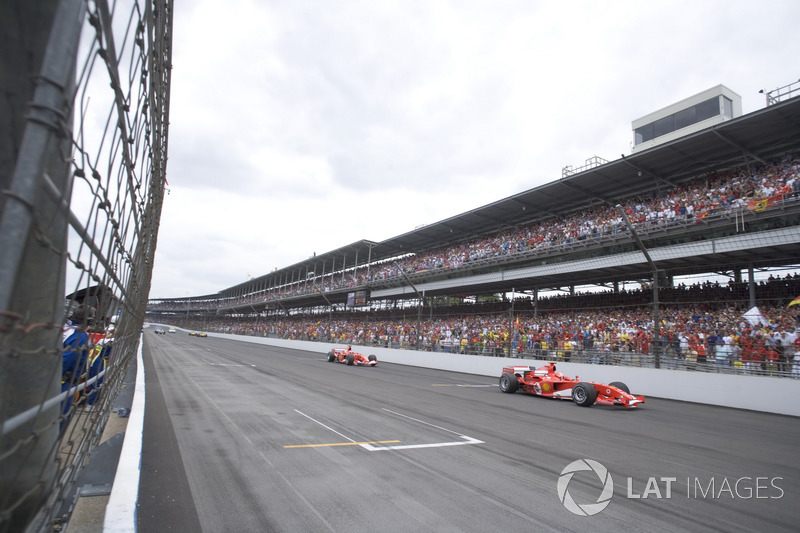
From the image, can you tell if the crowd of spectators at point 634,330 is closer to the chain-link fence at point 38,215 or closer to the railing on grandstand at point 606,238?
the railing on grandstand at point 606,238

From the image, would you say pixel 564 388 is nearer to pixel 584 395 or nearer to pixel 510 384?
pixel 584 395

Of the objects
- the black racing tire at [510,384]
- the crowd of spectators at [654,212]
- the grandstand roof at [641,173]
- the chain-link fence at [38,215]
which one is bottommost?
the black racing tire at [510,384]

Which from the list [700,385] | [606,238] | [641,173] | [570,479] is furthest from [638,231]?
[570,479]

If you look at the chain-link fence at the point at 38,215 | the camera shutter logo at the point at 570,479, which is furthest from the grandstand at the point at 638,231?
the chain-link fence at the point at 38,215

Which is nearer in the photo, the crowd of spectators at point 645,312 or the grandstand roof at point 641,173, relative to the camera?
the crowd of spectators at point 645,312

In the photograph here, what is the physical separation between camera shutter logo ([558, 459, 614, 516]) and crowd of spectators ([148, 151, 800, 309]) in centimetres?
1581

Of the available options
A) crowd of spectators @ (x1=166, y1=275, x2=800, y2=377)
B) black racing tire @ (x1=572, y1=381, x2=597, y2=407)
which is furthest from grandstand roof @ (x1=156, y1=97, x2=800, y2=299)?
black racing tire @ (x1=572, y1=381, x2=597, y2=407)

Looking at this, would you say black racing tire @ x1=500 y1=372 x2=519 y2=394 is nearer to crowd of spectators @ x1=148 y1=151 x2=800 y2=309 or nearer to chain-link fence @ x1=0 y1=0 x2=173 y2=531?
crowd of spectators @ x1=148 y1=151 x2=800 y2=309

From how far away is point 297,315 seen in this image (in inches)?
2440

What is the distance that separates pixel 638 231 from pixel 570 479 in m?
18.6

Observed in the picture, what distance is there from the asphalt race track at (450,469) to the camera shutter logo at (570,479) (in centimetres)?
3

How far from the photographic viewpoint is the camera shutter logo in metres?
3.87

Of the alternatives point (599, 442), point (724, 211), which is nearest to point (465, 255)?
point (724, 211)

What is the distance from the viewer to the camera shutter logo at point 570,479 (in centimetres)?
387
